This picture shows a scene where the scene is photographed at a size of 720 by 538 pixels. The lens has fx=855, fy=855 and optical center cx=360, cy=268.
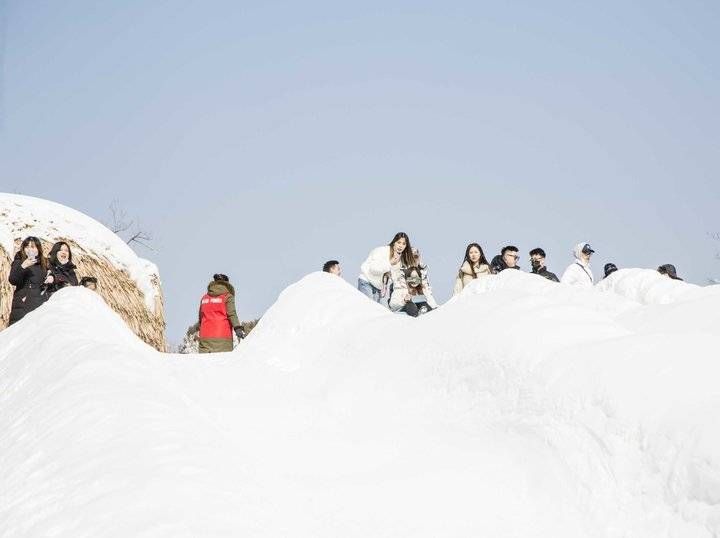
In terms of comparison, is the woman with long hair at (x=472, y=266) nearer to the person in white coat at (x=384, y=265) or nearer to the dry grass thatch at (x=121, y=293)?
the person in white coat at (x=384, y=265)

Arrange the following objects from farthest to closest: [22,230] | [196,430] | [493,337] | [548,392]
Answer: [22,230] → [493,337] → [548,392] → [196,430]

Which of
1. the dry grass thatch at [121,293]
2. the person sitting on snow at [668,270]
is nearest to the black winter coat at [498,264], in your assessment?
the person sitting on snow at [668,270]

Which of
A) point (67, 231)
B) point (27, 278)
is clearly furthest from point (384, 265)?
point (67, 231)

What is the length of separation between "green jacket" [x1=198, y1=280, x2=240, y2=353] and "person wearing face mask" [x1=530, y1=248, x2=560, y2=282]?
4.10 meters

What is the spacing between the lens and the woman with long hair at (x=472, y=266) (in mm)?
10844

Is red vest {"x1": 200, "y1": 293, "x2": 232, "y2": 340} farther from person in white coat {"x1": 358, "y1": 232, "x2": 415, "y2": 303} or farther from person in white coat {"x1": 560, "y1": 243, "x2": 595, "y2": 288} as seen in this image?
person in white coat {"x1": 560, "y1": 243, "x2": 595, "y2": 288}

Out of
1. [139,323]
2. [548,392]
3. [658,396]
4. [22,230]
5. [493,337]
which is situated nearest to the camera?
[658,396]

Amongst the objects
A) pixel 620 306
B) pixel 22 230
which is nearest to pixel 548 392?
pixel 620 306

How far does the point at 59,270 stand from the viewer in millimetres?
10492

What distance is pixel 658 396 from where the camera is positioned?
106 inches

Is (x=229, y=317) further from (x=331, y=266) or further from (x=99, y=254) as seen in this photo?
(x=99, y=254)

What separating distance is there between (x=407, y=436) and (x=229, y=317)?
24.2 ft

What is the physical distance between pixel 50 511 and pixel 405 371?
2.10 m

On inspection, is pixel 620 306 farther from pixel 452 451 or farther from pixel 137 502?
pixel 137 502
